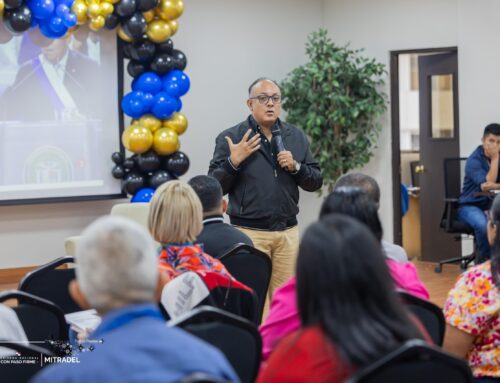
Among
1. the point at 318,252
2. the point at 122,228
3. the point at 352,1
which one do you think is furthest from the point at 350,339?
the point at 352,1

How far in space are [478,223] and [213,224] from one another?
451 cm

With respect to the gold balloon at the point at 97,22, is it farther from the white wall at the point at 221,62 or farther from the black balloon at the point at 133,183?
the white wall at the point at 221,62

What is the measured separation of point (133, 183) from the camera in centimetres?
712

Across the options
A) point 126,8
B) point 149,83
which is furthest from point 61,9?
point 149,83

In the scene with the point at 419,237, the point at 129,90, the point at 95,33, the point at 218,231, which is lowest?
the point at 419,237

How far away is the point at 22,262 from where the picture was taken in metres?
7.48

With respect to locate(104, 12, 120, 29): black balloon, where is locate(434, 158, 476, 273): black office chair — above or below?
below

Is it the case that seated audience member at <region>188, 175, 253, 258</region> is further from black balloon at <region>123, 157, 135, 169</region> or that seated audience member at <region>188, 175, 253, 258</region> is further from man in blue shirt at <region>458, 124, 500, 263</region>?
man in blue shirt at <region>458, 124, 500, 263</region>

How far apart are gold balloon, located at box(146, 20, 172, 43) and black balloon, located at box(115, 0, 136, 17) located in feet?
0.69

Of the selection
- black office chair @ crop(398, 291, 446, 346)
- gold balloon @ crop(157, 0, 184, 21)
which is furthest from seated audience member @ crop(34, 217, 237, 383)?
gold balloon @ crop(157, 0, 184, 21)

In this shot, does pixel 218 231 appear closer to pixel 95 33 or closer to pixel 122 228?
pixel 122 228

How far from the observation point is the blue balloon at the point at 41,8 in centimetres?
649

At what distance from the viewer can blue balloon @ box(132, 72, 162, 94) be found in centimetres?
695

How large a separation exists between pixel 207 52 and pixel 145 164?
1.87 m
